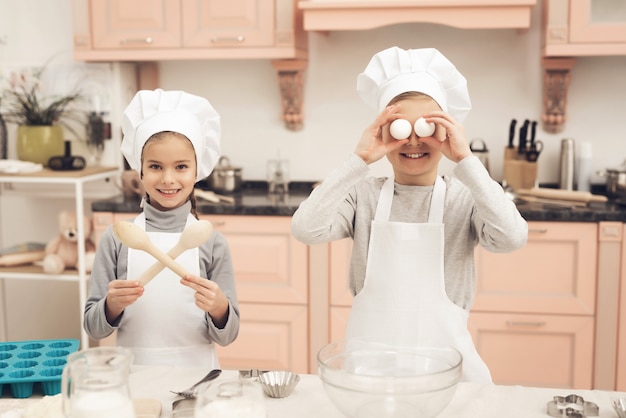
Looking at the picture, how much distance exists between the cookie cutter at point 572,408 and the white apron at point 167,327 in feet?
2.40

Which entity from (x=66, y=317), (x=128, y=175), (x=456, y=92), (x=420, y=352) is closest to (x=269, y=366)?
(x=128, y=175)

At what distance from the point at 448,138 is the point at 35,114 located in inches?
86.2

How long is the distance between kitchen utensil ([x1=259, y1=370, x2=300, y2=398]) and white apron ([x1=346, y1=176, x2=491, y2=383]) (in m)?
0.30

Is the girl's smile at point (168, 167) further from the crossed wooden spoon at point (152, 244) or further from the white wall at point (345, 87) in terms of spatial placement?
A: the white wall at point (345, 87)

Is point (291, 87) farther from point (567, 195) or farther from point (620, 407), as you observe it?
point (620, 407)

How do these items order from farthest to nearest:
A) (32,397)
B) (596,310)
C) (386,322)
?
(596,310)
(386,322)
(32,397)

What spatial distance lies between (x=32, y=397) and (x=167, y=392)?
0.23 metres

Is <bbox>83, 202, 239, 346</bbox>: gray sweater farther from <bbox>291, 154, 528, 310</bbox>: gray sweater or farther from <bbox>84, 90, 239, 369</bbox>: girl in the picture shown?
<bbox>291, 154, 528, 310</bbox>: gray sweater

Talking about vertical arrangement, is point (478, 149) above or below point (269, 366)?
above

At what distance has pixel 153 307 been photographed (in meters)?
1.54

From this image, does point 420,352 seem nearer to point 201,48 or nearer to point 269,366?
point 269,366

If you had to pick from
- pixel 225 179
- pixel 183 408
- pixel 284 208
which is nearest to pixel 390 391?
pixel 183 408

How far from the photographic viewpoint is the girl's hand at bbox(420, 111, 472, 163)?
4.54 ft

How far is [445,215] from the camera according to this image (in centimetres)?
152
